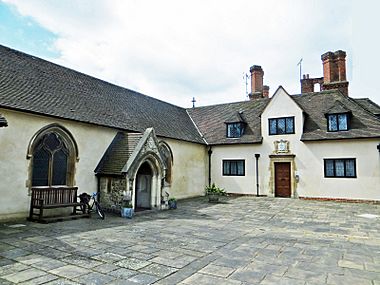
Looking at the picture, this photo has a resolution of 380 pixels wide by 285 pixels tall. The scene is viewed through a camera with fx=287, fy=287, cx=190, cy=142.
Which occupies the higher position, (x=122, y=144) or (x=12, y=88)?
(x=12, y=88)

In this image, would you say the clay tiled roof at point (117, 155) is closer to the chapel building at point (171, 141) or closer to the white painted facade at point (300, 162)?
the chapel building at point (171, 141)

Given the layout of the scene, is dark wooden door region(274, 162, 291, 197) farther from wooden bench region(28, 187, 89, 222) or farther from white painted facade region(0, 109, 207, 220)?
wooden bench region(28, 187, 89, 222)

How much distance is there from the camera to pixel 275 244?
294 inches

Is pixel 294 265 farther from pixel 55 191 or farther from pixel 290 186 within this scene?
pixel 290 186

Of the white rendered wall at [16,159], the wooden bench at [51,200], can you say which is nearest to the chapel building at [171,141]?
the white rendered wall at [16,159]

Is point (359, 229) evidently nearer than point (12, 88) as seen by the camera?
Yes

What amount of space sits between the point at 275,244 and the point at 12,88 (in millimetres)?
10743

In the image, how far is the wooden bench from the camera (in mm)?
9875

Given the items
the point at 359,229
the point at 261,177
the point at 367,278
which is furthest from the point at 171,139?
the point at 367,278

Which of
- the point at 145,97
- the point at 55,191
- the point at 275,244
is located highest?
the point at 145,97

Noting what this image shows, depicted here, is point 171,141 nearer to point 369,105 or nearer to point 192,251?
point 192,251

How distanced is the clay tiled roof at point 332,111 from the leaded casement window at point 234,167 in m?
4.52

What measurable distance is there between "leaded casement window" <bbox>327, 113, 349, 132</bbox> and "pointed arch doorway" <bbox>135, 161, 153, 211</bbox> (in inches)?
459

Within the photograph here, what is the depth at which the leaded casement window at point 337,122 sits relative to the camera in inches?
686
